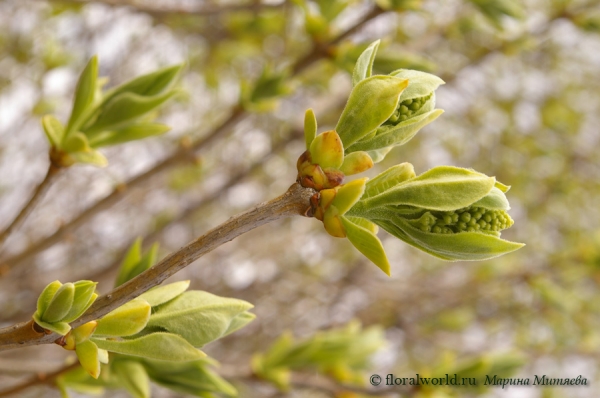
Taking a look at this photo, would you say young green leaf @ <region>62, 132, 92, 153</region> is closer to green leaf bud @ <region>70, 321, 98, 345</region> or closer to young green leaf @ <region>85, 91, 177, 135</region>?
young green leaf @ <region>85, 91, 177, 135</region>

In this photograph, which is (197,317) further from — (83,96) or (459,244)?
(83,96)

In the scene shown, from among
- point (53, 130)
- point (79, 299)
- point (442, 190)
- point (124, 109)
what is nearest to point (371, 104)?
point (442, 190)

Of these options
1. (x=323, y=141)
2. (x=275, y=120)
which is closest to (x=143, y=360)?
(x=323, y=141)

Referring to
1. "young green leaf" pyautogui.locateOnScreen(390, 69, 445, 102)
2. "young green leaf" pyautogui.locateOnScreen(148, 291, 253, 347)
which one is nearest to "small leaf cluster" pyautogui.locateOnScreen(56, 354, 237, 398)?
"young green leaf" pyautogui.locateOnScreen(148, 291, 253, 347)

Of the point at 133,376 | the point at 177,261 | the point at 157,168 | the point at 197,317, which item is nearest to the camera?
the point at 177,261

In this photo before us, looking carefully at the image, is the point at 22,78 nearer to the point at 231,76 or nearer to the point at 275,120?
the point at 231,76

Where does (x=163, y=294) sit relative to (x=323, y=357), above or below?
above

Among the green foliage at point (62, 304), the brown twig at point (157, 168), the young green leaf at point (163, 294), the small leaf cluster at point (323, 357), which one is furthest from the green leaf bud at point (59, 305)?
the small leaf cluster at point (323, 357)
